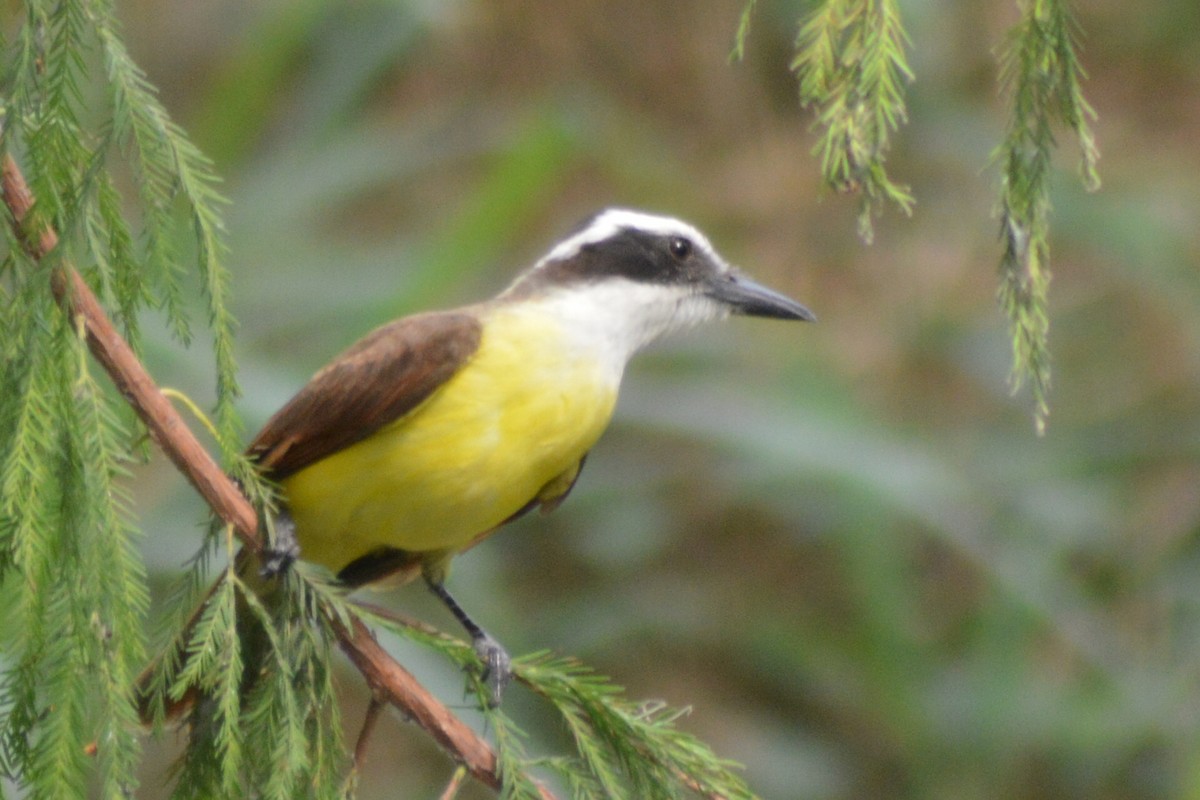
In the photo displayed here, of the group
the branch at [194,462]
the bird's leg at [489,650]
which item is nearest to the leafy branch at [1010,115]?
the branch at [194,462]

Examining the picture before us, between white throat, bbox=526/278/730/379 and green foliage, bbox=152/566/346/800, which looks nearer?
green foliage, bbox=152/566/346/800

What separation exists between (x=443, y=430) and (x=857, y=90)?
116 centimetres

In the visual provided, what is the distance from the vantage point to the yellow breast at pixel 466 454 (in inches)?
120

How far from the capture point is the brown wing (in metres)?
3.02

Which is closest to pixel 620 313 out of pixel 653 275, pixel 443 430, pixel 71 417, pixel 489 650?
pixel 653 275

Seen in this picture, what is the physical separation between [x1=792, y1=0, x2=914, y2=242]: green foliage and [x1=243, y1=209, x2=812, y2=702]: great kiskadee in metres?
1.07

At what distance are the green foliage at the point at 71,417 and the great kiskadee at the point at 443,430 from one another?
0.86 m

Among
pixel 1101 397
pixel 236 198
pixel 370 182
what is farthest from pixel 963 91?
pixel 236 198

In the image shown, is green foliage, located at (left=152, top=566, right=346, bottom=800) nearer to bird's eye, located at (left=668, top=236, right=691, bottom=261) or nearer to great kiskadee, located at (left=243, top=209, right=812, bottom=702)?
great kiskadee, located at (left=243, top=209, right=812, bottom=702)

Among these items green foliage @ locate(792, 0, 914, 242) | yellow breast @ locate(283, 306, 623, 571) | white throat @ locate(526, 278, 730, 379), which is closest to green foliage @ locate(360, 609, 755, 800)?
yellow breast @ locate(283, 306, 623, 571)

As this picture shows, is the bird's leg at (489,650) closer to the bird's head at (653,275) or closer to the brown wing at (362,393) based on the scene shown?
the brown wing at (362,393)

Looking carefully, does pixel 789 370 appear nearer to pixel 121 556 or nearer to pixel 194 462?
pixel 194 462

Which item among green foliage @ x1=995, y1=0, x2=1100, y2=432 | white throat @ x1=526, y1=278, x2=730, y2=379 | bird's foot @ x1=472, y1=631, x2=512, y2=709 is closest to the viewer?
green foliage @ x1=995, y1=0, x2=1100, y2=432

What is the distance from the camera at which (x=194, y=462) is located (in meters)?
2.27
